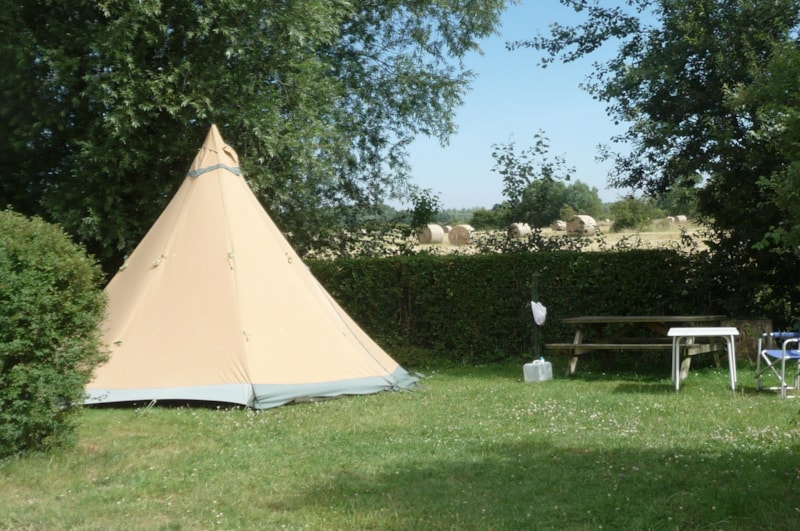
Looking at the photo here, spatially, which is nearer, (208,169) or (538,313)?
(208,169)

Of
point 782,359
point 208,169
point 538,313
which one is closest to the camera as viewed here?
point 782,359

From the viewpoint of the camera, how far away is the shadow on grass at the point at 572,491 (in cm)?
498

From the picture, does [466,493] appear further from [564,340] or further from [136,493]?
[564,340]

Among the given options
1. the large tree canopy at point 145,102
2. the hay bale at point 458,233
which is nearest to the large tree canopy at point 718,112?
the large tree canopy at point 145,102

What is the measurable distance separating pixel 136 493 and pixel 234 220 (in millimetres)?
5211

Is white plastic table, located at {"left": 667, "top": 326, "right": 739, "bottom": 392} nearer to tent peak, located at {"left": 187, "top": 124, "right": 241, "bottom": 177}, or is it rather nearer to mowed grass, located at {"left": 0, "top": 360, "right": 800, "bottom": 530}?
mowed grass, located at {"left": 0, "top": 360, "right": 800, "bottom": 530}

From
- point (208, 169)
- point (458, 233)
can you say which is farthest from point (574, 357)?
point (458, 233)

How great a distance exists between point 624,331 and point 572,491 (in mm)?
6802

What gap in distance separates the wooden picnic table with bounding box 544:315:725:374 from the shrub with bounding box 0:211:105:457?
642 cm

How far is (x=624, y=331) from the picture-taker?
12.1 m

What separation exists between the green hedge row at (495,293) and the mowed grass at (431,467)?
3.27 m

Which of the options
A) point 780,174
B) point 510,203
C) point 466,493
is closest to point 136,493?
point 466,493

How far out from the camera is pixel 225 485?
6020 millimetres

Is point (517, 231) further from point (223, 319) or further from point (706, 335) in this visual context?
point (223, 319)
